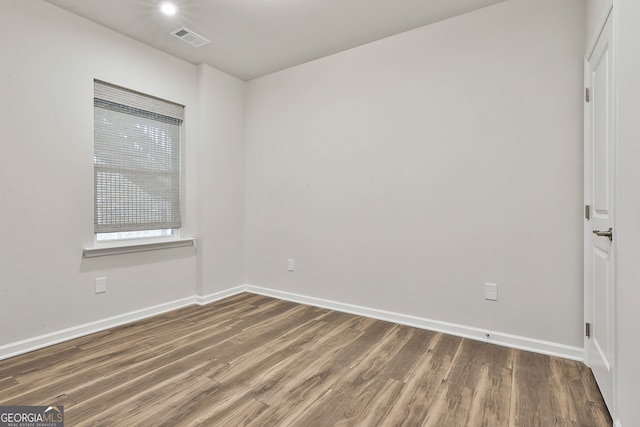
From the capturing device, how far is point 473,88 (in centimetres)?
265

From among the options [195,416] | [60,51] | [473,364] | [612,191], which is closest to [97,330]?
[195,416]

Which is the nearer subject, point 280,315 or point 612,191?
point 612,191

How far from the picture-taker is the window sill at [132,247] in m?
2.80

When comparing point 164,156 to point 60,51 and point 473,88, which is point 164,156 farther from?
point 473,88

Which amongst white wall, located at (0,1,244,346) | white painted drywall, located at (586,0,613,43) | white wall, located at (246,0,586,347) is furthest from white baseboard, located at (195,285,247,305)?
white painted drywall, located at (586,0,613,43)

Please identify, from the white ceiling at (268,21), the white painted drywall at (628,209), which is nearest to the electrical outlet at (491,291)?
the white painted drywall at (628,209)

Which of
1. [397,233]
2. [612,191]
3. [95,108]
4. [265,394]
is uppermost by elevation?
[95,108]

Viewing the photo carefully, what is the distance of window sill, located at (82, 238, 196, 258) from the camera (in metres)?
2.80

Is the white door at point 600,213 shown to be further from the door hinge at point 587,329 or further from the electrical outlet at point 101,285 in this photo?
the electrical outlet at point 101,285

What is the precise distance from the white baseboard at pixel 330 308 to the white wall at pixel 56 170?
64 mm

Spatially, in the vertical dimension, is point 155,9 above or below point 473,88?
above

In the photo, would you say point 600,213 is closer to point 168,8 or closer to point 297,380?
point 297,380

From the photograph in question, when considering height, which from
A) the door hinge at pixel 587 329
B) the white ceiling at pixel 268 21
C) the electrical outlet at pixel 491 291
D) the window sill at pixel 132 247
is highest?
the white ceiling at pixel 268 21

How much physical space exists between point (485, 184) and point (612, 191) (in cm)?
104
